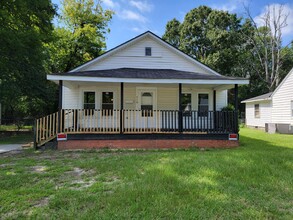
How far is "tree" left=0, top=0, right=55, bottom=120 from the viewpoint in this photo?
12.6m

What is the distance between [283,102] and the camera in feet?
55.3

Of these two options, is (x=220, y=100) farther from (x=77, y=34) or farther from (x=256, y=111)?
(x=77, y=34)

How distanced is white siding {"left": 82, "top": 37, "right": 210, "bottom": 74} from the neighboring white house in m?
7.91

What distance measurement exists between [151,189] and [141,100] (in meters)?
8.11

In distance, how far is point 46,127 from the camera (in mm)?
9656

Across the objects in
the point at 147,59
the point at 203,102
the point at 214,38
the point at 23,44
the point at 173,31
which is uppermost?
the point at 173,31

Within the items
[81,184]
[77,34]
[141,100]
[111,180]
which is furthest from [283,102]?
[77,34]

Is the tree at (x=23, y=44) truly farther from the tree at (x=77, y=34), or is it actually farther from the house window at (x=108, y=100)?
the house window at (x=108, y=100)

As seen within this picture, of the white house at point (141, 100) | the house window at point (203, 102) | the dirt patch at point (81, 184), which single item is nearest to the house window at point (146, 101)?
the white house at point (141, 100)

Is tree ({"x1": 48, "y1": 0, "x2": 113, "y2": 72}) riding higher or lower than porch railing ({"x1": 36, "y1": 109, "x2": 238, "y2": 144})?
higher

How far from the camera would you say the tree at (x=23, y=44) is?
12.6 meters

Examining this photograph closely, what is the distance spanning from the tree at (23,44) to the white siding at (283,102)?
1692 centimetres

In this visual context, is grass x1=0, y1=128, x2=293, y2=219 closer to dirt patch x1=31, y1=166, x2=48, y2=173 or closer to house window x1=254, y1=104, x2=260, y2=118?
dirt patch x1=31, y1=166, x2=48, y2=173

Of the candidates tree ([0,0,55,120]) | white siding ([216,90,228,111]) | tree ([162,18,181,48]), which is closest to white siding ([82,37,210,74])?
white siding ([216,90,228,111])
